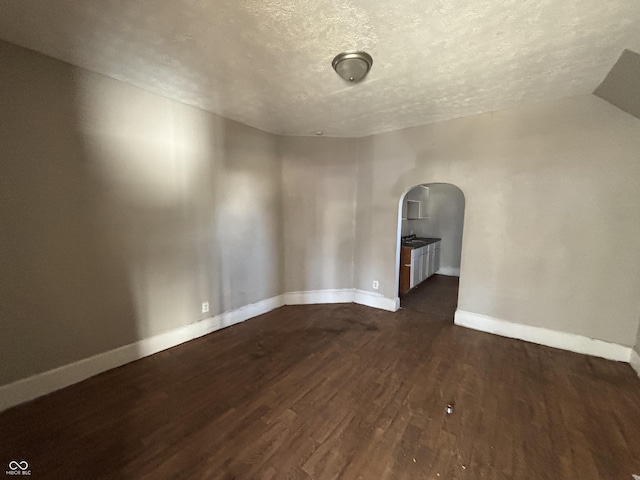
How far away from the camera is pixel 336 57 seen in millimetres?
1815

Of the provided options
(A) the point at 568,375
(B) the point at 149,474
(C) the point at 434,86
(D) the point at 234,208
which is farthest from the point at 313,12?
(A) the point at 568,375

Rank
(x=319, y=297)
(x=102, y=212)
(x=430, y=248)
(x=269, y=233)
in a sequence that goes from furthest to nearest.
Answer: (x=430, y=248) < (x=319, y=297) < (x=269, y=233) < (x=102, y=212)

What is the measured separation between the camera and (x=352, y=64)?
184cm

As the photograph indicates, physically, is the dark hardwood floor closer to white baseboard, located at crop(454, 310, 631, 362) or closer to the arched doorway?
white baseboard, located at crop(454, 310, 631, 362)

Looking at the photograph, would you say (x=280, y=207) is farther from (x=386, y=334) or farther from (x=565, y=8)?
(x=565, y=8)

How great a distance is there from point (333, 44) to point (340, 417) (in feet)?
8.66

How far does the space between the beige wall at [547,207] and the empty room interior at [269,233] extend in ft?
0.07

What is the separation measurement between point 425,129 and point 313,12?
2372 millimetres

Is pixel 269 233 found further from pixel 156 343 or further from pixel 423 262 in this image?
pixel 423 262

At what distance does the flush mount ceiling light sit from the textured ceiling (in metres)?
0.06

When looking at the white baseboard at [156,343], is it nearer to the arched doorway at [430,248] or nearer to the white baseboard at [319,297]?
the white baseboard at [319,297]

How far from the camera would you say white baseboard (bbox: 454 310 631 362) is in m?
2.46

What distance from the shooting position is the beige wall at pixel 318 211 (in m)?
3.84

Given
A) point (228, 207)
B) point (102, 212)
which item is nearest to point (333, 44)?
point (228, 207)
